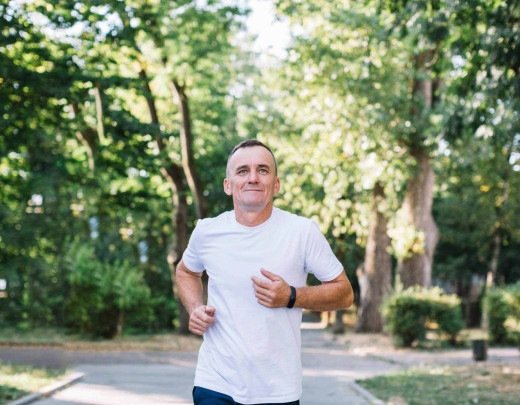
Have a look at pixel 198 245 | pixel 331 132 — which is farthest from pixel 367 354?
pixel 198 245

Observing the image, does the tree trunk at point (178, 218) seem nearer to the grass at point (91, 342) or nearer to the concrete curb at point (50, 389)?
the grass at point (91, 342)

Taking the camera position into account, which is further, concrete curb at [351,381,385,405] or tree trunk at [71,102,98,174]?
tree trunk at [71,102,98,174]

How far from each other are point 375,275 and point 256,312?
3150 centimetres

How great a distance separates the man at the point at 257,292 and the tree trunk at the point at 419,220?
84.0 feet

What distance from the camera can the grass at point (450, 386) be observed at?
47.1ft

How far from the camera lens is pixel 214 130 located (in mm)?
39750

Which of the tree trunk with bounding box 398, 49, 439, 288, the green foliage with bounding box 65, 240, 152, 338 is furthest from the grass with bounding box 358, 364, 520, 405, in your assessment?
the tree trunk with bounding box 398, 49, 439, 288

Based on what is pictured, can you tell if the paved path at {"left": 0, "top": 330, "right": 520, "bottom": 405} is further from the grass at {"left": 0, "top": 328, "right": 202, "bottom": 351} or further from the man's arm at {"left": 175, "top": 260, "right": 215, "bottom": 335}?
the man's arm at {"left": 175, "top": 260, "right": 215, "bottom": 335}

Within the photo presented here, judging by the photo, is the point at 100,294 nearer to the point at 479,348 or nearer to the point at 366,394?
the point at 479,348

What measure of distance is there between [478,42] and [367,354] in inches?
559

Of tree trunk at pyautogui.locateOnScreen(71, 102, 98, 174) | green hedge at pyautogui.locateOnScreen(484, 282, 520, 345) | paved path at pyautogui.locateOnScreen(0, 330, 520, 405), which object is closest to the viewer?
paved path at pyautogui.locateOnScreen(0, 330, 520, 405)

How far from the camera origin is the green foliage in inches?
1101

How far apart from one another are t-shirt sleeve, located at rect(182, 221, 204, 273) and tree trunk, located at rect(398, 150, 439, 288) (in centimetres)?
2541

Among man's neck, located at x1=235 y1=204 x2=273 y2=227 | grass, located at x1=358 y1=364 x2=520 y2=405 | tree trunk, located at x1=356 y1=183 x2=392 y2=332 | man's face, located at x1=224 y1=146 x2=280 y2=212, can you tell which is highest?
tree trunk, located at x1=356 y1=183 x2=392 y2=332
